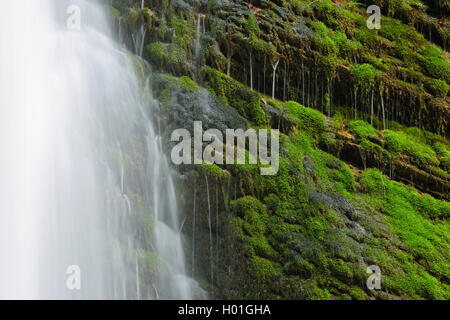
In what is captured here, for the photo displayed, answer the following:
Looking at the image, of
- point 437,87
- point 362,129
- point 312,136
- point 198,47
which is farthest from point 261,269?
point 437,87

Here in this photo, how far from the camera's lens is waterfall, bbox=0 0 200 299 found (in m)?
7.37

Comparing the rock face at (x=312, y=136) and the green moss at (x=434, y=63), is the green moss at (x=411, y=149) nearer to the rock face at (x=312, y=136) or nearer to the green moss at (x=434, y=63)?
the rock face at (x=312, y=136)

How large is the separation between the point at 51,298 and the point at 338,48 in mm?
9154

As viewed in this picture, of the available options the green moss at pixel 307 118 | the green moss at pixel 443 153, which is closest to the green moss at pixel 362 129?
the green moss at pixel 307 118

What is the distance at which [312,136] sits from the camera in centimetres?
1062

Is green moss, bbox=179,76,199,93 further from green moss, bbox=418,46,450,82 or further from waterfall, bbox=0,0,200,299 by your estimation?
green moss, bbox=418,46,450,82

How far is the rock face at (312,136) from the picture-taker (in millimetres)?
8477

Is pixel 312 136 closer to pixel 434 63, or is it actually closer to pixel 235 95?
pixel 235 95

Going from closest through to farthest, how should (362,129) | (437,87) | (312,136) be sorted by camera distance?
1. (312,136)
2. (362,129)
3. (437,87)

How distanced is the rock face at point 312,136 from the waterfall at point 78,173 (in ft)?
1.61

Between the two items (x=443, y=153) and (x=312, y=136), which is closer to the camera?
(x=312, y=136)

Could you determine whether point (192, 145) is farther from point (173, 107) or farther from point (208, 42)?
point (208, 42)

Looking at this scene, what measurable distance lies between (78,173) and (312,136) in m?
5.46
